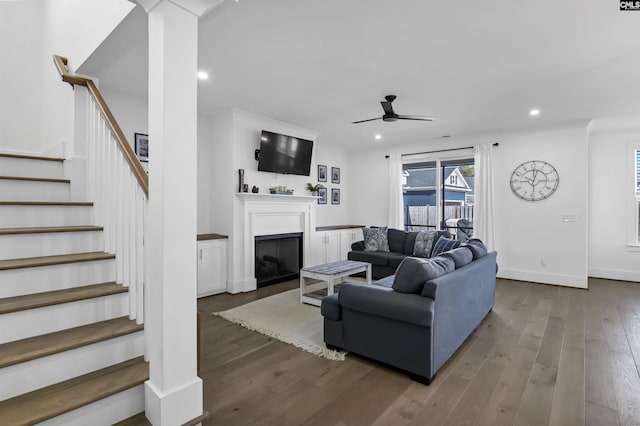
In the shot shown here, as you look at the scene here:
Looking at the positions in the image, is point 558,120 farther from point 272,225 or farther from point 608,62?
point 272,225

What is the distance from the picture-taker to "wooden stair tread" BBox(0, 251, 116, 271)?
1901 millimetres

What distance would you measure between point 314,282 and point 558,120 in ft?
15.4

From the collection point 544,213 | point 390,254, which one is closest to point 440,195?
point 544,213

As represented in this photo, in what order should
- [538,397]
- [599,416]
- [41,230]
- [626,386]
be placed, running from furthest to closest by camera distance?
[626,386]
[538,397]
[41,230]
[599,416]

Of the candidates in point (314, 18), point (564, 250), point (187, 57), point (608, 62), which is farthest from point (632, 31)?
point (564, 250)

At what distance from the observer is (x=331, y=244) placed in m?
6.67

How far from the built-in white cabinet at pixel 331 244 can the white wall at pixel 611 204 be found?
445 cm

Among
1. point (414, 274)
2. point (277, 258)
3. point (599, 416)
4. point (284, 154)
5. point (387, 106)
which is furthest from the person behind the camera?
point (277, 258)

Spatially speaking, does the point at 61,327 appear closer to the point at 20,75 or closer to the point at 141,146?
the point at 141,146

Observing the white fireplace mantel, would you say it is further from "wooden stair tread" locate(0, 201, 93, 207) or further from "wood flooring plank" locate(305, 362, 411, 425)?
"wood flooring plank" locate(305, 362, 411, 425)

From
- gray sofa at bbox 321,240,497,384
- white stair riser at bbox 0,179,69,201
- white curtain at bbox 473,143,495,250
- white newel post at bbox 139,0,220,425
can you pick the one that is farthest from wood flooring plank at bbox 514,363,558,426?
white stair riser at bbox 0,179,69,201

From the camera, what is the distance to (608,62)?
3125mm

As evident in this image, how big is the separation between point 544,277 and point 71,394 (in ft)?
21.2

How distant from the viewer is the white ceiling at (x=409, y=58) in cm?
235
